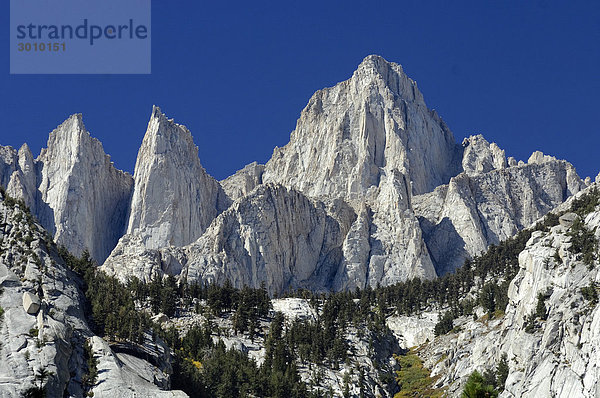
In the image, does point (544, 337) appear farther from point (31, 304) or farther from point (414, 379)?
point (31, 304)

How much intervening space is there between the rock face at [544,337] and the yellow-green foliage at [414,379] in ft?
7.07

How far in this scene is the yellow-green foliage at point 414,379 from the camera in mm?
124494

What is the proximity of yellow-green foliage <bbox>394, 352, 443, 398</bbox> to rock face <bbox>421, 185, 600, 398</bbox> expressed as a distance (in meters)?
2.16

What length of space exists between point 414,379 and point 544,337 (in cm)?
3177

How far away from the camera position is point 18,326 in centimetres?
8988

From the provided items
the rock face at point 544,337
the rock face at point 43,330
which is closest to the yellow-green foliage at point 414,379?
the rock face at point 544,337

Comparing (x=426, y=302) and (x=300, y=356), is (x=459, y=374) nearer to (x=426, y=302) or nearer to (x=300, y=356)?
(x=300, y=356)

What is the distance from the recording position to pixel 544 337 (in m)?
106

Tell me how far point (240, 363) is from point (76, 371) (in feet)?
109

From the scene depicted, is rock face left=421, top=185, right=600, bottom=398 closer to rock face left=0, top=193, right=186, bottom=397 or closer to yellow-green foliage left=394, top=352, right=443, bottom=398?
yellow-green foliage left=394, top=352, right=443, bottom=398

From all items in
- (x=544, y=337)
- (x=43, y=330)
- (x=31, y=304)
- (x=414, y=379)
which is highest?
(x=31, y=304)

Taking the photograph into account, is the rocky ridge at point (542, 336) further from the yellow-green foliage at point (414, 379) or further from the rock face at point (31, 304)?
the rock face at point (31, 304)

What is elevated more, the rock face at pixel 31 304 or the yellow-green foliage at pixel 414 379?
the rock face at pixel 31 304

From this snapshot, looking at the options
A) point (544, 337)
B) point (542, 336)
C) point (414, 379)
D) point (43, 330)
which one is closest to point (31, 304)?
point (43, 330)
